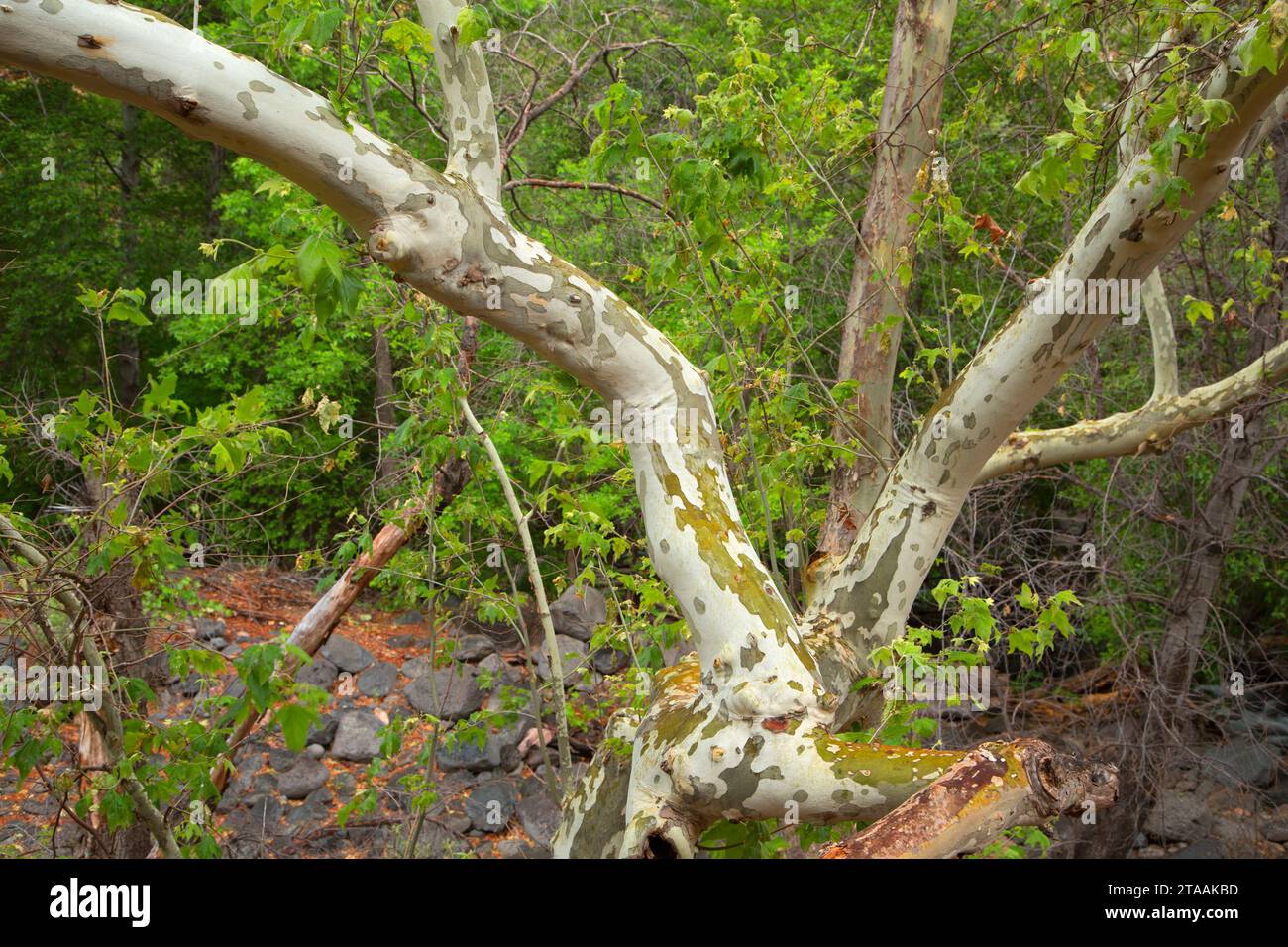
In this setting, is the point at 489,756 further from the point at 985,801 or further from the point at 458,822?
the point at 985,801

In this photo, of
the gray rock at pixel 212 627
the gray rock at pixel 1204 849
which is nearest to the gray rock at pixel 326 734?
the gray rock at pixel 212 627

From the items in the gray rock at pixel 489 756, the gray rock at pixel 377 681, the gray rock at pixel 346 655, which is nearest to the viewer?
the gray rock at pixel 489 756

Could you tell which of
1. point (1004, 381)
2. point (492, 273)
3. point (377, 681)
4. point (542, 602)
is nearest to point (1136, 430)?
point (1004, 381)

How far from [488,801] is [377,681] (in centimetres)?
212

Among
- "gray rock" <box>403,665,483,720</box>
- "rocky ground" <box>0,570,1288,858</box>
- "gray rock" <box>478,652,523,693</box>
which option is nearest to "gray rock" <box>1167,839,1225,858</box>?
"rocky ground" <box>0,570,1288,858</box>

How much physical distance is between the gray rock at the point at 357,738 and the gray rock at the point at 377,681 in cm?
37

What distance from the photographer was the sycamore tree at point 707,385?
2.26 metres

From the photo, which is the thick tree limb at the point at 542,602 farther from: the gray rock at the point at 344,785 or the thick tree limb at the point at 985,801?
the gray rock at the point at 344,785

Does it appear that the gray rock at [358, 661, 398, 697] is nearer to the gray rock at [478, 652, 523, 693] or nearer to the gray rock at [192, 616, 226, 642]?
the gray rock at [478, 652, 523, 693]

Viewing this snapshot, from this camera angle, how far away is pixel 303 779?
9.34 m

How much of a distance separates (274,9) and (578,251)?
6387 millimetres

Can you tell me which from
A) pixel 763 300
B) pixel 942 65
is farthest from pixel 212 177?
pixel 763 300

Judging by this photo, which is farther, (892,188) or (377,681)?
(377,681)

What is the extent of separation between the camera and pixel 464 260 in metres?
2.59
